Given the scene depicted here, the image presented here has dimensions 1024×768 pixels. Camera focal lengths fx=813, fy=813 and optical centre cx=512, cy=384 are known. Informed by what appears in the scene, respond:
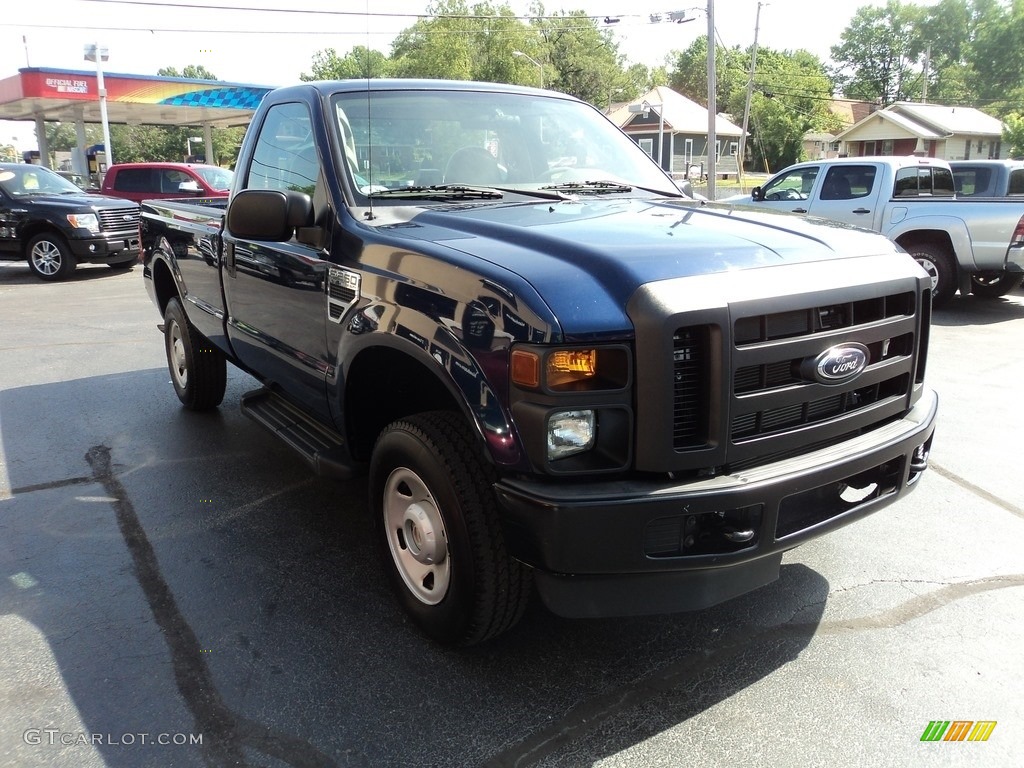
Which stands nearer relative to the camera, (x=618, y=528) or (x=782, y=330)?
(x=618, y=528)

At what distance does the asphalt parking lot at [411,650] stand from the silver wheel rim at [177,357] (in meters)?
1.19

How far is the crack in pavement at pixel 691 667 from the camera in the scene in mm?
2473

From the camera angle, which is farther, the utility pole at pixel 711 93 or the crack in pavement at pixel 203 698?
the utility pole at pixel 711 93

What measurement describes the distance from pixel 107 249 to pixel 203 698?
12.5m

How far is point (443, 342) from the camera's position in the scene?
259cm

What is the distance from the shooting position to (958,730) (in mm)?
2533

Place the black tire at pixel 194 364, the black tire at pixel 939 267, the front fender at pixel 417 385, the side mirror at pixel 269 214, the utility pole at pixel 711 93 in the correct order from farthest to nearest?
the utility pole at pixel 711 93, the black tire at pixel 939 267, the black tire at pixel 194 364, the side mirror at pixel 269 214, the front fender at pixel 417 385

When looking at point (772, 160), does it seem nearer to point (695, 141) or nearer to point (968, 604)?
point (695, 141)

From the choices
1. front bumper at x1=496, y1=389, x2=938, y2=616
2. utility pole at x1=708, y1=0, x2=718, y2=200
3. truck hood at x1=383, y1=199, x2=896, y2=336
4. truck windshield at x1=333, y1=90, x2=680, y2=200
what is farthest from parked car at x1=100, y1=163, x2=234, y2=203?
front bumper at x1=496, y1=389, x2=938, y2=616

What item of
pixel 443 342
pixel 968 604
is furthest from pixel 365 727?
pixel 968 604

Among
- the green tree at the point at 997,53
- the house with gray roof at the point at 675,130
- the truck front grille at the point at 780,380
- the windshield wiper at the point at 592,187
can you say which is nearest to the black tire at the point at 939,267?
the windshield wiper at the point at 592,187

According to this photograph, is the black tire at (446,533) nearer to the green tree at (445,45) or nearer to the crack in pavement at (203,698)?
the crack in pavement at (203,698)

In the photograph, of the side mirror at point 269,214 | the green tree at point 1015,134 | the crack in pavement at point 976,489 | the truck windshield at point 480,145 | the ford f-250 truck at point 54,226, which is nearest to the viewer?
the side mirror at point 269,214

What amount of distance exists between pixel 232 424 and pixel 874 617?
165 inches
